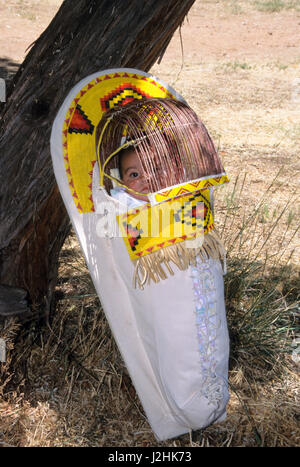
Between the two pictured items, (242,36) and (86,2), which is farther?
(242,36)

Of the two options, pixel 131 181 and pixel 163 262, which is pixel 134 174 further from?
pixel 163 262

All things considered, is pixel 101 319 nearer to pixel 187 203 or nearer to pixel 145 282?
pixel 145 282

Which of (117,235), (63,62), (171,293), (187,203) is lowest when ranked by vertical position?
(171,293)

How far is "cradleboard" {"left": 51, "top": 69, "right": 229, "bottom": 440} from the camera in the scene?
2057mm

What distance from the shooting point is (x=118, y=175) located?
7.21 feet

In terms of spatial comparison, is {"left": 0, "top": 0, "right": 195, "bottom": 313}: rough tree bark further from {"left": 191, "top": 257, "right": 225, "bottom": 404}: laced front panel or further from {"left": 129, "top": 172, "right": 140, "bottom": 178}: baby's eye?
{"left": 191, "top": 257, "right": 225, "bottom": 404}: laced front panel

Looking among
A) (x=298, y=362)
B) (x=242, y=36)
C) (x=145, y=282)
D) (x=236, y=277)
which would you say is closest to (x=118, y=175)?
(x=145, y=282)

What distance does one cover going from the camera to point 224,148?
573 centimetres

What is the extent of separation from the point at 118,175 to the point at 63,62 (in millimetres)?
574

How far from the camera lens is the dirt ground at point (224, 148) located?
240 centimetres

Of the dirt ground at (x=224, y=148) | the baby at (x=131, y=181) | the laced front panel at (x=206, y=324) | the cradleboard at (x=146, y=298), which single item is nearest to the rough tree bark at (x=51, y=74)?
the cradleboard at (x=146, y=298)

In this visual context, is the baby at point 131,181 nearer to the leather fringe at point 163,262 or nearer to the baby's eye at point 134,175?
the baby's eye at point 134,175

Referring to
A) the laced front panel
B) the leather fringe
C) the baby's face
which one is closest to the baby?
the baby's face

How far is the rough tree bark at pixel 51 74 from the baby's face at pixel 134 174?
16.5 inches
